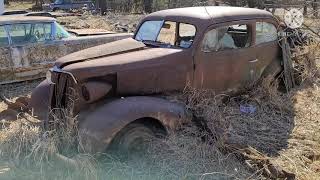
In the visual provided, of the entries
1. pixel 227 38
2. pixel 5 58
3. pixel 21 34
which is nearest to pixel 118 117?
pixel 227 38

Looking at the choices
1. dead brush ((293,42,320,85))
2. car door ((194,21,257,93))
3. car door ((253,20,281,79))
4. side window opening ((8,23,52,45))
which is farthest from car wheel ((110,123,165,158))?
side window opening ((8,23,52,45))

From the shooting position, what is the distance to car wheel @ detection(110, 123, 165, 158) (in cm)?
497

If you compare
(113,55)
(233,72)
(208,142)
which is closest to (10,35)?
(113,55)

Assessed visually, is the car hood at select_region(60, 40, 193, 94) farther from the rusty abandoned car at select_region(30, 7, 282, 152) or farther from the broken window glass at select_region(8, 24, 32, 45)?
the broken window glass at select_region(8, 24, 32, 45)

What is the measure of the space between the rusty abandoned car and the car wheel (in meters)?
0.01

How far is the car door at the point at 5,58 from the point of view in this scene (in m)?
8.66

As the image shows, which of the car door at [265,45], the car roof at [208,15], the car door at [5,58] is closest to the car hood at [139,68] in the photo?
the car roof at [208,15]

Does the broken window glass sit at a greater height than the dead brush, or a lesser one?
greater

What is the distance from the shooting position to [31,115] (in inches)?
239

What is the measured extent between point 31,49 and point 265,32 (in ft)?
15.7

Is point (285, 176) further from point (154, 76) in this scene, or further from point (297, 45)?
point (297, 45)

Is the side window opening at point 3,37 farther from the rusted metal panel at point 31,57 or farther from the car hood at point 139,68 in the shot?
the car hood at point 139,68

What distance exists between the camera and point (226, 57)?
631 cm

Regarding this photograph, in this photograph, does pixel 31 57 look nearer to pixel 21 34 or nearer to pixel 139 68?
pixel 21 34
